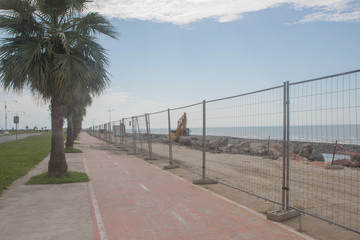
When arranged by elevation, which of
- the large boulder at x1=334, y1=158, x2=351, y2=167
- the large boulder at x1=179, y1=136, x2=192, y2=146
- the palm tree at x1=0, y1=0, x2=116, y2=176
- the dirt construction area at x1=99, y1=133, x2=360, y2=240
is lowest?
the dirt construction area at x1=99, y1=133, x2=360, y2=240

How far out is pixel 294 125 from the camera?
240 inches

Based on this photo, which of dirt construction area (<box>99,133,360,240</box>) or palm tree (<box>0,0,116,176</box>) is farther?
palm tree (<box>0,0,116,176</box>)

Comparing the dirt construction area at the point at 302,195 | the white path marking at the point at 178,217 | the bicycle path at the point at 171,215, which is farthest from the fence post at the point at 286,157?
the white path marking at the point at 178,217

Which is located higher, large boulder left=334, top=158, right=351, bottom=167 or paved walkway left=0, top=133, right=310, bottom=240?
large boulder left=334, top=158, right=351, bottom=167

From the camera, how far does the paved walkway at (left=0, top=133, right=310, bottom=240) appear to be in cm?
548

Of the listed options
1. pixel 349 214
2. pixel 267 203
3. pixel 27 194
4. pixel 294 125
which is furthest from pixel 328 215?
pixel 27 194

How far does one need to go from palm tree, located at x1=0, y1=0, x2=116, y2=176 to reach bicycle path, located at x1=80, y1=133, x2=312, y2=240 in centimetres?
313

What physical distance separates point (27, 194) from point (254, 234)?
6.46 metres

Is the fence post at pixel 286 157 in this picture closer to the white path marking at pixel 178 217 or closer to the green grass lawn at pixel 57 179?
the white path marking at pixel 178 217

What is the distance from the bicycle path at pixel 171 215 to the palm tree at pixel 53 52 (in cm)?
313

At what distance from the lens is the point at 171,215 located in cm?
657

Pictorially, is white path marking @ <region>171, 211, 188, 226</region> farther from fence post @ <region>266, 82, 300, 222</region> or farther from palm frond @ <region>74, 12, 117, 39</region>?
palm frond @ <region>74, 12, 117, 39</region>

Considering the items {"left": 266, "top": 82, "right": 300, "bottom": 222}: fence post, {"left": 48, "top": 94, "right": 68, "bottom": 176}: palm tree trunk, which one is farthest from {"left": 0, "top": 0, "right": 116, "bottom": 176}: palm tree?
{"left": 266, "top": 82, "right": 300, "bottom": 222}: fence post

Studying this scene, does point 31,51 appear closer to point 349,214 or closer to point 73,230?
point 73,230
